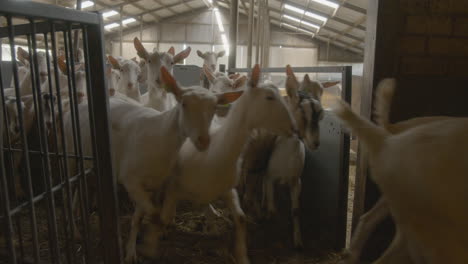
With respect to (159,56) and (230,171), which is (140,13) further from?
(230,171)

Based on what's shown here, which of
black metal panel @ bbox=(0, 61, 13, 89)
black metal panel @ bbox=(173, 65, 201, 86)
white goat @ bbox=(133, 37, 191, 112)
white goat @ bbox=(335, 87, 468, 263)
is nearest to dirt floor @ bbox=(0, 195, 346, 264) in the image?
white goat @ bbox=(133, 37, 191, 112)

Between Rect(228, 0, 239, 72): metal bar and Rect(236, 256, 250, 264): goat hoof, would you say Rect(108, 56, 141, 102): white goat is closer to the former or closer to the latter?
Rect(228, 0, 239, 72): metal bar

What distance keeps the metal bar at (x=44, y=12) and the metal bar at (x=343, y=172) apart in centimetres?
214

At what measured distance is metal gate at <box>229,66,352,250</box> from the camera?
3.40 m

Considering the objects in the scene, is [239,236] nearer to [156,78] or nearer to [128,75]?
[156,78]

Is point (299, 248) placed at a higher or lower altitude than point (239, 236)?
lower

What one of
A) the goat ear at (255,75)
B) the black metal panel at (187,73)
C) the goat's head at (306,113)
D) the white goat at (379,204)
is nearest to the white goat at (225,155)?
the goat ear at (255,75)

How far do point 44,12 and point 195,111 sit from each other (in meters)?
1.18

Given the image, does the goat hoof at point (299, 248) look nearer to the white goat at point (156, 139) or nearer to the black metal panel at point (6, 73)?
the white goat at point (156, 139)

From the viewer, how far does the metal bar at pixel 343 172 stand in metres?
3.29

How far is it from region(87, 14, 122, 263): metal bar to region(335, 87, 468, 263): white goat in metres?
1.47

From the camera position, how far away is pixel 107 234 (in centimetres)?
227

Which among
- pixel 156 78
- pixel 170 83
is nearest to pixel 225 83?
pixel 156 78

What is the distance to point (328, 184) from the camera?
3697 mm
